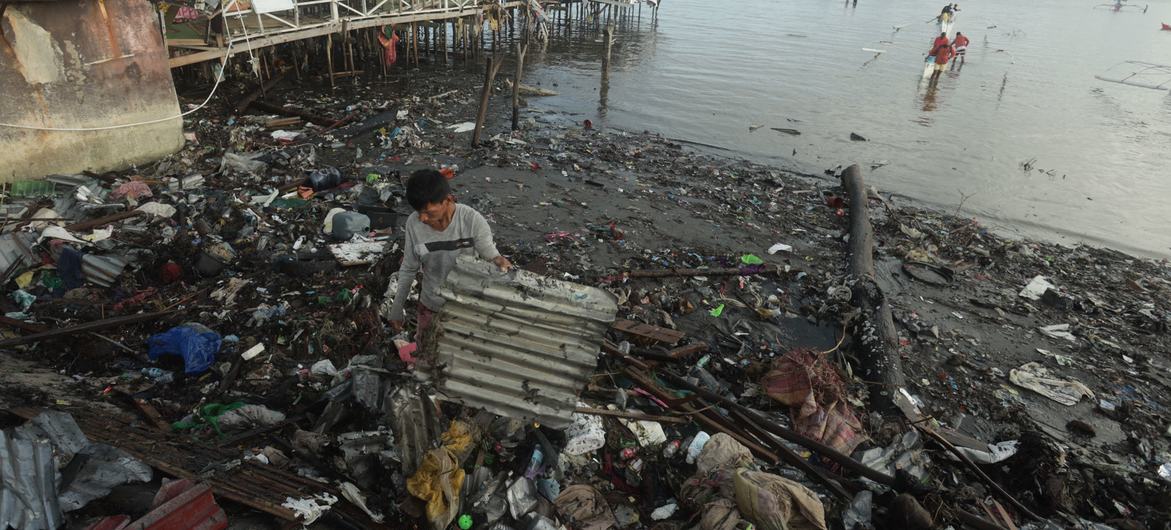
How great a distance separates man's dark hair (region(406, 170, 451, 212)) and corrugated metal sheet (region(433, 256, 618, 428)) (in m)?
0.50

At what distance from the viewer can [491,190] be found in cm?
945

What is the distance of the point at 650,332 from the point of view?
5473mm

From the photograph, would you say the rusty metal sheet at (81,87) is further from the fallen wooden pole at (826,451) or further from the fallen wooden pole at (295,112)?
the fallen wooden pole at (826,451)

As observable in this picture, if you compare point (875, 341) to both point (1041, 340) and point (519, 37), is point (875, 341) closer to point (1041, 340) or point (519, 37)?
point (1041, 340)

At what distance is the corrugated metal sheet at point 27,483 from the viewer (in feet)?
7.77

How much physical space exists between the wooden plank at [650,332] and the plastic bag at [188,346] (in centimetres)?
333

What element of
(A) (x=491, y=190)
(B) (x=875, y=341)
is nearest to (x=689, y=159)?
(A) (x=491, y=190)

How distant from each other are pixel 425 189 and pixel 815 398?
11.2ft

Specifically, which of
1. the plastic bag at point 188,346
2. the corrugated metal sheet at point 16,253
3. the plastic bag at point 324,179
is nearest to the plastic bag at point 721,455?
the plastic bag at point 188,346

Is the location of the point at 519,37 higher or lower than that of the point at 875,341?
higher

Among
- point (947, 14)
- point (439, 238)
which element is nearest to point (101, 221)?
point (439, 238)

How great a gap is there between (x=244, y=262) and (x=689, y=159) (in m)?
9.14

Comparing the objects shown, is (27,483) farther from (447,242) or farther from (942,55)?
(942,55)

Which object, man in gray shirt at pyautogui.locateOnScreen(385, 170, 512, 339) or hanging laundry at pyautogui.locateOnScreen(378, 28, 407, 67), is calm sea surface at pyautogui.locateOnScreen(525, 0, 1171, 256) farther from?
man in gray shirt at pyautogui.locateOnScreen(385, 170, 512, 339)
